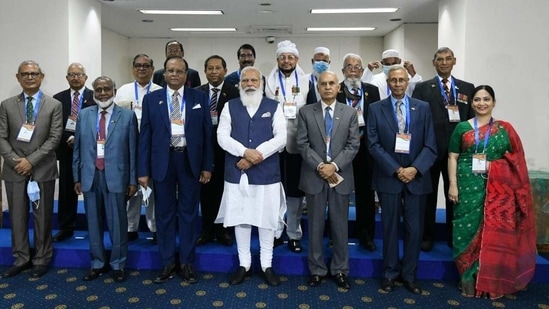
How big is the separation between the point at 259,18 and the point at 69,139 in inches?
211

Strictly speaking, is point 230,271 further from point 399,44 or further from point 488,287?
point 399,44

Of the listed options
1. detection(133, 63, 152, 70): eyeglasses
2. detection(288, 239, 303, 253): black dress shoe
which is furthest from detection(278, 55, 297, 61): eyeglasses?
detection(288, 239, 303, 253): black dress shoe

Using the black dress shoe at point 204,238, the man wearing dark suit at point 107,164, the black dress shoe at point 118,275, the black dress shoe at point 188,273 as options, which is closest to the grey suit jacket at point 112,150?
the man wearing dark suit at point 107,164

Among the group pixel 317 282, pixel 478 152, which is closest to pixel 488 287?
pixel 478 152

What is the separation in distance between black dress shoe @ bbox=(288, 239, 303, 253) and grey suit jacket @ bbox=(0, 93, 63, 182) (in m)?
2.09

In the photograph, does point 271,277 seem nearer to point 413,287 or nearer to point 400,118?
point 413,287

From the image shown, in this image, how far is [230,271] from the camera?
355 cm

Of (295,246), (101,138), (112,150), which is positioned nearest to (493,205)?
(295,246)

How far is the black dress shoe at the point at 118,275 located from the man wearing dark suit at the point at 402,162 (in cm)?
204

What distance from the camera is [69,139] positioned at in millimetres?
3824

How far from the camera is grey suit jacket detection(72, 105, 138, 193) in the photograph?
3207 millimetres

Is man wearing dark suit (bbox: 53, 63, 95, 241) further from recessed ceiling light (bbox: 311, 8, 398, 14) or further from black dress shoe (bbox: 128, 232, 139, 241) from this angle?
recessed ceiling light (bbox: 311, 8, 398, 14)

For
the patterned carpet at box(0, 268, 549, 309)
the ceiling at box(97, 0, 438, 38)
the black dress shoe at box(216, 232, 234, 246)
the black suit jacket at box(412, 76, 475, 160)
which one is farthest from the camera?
the ceiling at box(97, 0, 438, 38)

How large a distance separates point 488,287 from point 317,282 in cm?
124
